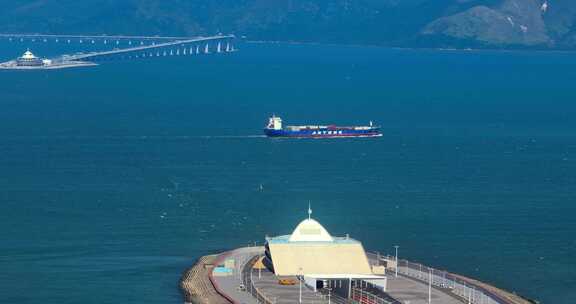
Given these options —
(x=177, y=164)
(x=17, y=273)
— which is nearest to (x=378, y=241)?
(x=17, y=273)

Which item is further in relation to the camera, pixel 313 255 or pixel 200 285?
pixel 313 255

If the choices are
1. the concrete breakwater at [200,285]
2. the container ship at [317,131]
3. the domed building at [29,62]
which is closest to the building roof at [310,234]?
the concrete breakwater at [200,285]

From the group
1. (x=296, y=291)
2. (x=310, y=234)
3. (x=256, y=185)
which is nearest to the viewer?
(x=296, y=291)

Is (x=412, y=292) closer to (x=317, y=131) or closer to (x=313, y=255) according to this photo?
(x=313, y=255)

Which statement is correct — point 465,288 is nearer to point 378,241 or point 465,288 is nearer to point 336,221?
point 378,241

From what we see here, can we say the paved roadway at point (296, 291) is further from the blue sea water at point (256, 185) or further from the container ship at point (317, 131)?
the container ship at point (317, 131)

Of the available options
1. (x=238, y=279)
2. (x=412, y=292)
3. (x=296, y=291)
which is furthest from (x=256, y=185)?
(x=412, y=292)
